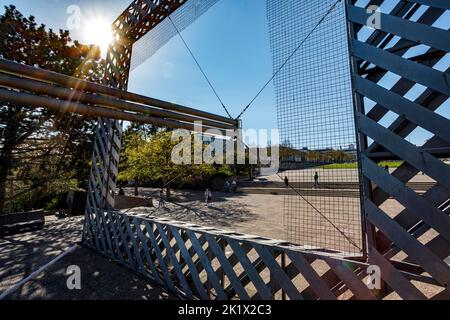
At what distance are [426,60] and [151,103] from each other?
3.47 m

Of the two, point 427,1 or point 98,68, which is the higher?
point 98,68

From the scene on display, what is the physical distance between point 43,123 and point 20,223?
14.2ft

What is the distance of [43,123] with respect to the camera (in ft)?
34.4

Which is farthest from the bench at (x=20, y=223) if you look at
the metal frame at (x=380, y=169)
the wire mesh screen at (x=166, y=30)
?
the metal frame at (x=380, y=169)

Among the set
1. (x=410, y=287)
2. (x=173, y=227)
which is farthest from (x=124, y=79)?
(x=410, y=287)

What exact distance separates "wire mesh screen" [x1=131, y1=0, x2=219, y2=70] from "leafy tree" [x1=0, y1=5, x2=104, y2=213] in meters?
4.98

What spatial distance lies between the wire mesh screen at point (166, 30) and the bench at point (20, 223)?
7.47 meters

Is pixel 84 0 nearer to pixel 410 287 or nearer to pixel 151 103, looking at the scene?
pixel 151 103

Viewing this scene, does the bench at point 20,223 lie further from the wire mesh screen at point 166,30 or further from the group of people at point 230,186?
the group of people at point 230,186

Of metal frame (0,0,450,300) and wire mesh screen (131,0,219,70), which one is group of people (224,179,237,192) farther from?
metal frame (0,0,450,300)

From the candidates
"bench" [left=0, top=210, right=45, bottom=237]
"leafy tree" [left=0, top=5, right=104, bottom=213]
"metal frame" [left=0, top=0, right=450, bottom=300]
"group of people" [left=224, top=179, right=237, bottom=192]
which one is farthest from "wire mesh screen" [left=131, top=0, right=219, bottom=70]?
"group of people" [left=224, top=179, right=237, bottom=192]

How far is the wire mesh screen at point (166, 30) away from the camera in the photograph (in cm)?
543

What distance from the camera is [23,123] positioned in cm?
1025
